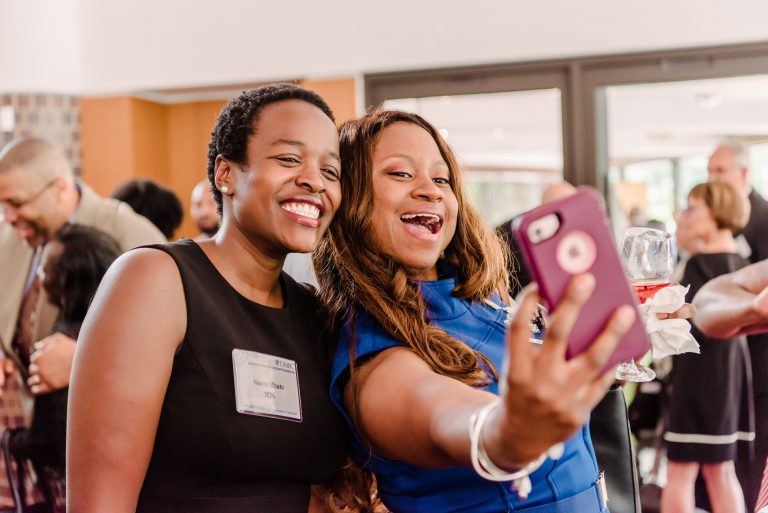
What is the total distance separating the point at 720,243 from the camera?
10.9ft

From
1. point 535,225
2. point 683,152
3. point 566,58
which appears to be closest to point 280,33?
point 566,58

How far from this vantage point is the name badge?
1.29 m

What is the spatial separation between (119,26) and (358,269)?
14.6 feet

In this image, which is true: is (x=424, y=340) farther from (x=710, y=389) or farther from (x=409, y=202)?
(x=710, y=389)

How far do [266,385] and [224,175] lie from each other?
400mm

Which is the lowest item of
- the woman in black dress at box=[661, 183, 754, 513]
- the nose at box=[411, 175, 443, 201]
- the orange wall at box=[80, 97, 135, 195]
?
the woman in black dress at box=[661, 183, 754, 513]

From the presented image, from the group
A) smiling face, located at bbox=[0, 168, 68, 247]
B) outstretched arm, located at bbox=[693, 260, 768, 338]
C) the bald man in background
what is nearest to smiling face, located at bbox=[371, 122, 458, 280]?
outstretched arm, located at bbox=[693, 260, 768, 338]

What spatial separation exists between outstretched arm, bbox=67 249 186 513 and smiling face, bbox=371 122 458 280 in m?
0.46

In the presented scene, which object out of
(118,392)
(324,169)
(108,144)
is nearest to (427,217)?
(324,169)

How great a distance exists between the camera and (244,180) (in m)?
1.40

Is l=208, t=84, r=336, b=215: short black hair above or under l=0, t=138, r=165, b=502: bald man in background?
above

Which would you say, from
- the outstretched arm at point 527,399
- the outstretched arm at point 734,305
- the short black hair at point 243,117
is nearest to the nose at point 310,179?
the short black hair at point 243,117

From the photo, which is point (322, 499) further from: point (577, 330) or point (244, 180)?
point (577, 330)

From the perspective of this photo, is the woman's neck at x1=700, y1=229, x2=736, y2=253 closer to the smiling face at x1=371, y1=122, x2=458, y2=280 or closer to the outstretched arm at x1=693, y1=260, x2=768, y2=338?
the outstretched arm at x1=693, y1=260, x2=768, y2=338
